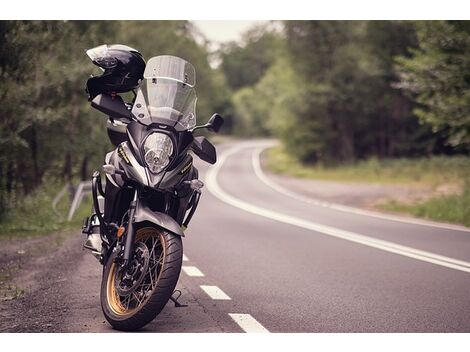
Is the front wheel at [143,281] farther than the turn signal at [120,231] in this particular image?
No

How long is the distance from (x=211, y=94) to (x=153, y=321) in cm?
6087

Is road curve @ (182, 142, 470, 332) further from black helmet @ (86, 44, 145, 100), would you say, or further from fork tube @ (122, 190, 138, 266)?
black helmet @ (86, 44, 145, 100)

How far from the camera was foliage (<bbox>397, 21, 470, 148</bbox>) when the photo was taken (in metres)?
16.6

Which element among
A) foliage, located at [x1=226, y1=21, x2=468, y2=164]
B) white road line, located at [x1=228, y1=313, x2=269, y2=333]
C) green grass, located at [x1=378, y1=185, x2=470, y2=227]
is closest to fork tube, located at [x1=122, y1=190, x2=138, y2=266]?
white road line, located at [x1=228, y1=313, x2=269, y2=333]

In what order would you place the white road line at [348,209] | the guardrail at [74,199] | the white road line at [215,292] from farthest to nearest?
the guardrail at [74,199] < the white road line at [348,209] < the white road line at [215,292]

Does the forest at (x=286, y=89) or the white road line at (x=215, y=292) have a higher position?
the forest at (x=286, y=89)

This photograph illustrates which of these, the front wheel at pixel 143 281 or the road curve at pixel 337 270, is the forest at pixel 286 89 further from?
the front wheel at pixel 143 281

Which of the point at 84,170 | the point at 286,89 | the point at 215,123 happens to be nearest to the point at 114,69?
the point at 215,123

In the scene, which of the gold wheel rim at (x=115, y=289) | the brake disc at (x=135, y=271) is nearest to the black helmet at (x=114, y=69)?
the gold wheel rim at (x=115, y=289)

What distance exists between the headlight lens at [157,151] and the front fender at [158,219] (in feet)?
1.04

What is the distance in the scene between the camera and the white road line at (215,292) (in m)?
7.03

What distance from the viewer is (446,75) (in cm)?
1692

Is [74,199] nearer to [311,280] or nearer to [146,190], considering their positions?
[311,280]

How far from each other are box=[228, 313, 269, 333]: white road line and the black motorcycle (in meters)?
0.69
